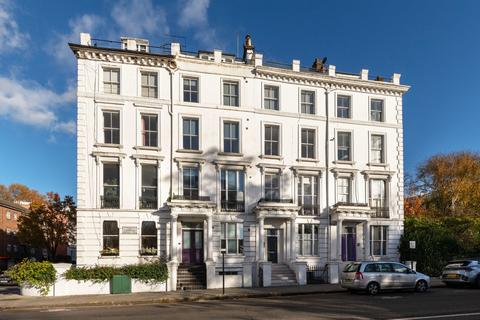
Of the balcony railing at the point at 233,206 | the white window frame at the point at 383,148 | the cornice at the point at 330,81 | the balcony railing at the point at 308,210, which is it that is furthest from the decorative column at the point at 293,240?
the cornice at the point at 330,81

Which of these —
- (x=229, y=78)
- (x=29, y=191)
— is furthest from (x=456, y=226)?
(x=29, y=191)

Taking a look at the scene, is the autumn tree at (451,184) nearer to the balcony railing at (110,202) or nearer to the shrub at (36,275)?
the balcony railing at (110,202)

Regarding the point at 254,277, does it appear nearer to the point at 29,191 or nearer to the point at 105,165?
the point at 105,165

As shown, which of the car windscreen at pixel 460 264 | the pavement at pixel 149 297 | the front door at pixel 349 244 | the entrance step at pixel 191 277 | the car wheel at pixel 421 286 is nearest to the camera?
the pavement at pixel 149 297

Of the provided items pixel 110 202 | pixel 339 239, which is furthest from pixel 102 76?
pixel 339 239

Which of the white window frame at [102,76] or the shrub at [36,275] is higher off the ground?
the white window frame at [102,76]

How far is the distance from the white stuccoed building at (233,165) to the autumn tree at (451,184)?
20122 mm

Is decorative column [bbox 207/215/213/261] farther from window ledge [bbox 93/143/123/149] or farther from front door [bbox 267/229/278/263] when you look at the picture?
window ledge [bbox 93/143/123/149]

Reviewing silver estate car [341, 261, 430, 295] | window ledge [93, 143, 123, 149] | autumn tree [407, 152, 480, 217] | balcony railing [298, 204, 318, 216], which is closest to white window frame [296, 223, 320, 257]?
balcony railing [298, 204, 318, 216]

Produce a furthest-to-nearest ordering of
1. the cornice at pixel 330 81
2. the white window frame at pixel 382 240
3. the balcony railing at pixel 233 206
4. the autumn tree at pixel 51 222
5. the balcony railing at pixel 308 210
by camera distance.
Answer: the autumn tree at pixel 51 222, the white window frame at pixel 382 240, the cornice at pixel 330 81, the balcony railing at pixel 308 210, the balcony railing at pixel 233 206

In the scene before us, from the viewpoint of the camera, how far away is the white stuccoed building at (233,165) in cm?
2673

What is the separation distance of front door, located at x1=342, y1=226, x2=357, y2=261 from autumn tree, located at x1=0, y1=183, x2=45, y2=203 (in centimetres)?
6728

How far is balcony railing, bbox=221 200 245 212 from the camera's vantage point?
94.6 feet

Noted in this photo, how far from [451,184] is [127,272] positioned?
39080mm
